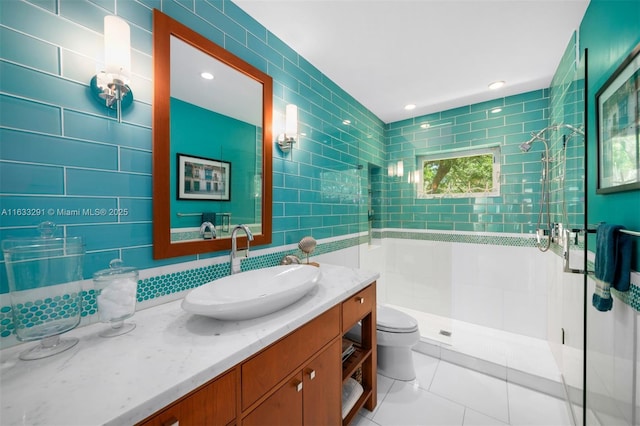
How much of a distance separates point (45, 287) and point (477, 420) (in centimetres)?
232

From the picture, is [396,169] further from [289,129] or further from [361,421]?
[361,421]

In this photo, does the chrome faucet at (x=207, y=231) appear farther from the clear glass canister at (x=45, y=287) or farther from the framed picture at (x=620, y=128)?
the framed picture at (x=620, y=128)

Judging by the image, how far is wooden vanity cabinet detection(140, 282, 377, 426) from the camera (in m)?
0.68

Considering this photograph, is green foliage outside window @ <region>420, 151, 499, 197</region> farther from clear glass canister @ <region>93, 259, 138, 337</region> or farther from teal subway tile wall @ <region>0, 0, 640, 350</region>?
clear glass canister @ <region>93, 259, 138, 337</region>

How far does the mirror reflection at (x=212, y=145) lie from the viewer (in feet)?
3.96

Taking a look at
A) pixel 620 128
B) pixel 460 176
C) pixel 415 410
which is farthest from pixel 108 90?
pixel 460 176

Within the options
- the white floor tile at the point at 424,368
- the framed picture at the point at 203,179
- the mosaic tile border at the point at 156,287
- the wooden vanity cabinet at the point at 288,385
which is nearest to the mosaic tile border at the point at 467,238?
the white floor tile at the point at 424,368

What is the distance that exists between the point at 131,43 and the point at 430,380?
281cm

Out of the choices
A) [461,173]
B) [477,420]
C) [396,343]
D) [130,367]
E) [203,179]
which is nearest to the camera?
[130,367]

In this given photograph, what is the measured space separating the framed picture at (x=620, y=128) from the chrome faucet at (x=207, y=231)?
6.03 ft

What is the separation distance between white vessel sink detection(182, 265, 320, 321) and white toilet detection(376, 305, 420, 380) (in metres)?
0.99

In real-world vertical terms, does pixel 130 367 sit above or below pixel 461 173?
below

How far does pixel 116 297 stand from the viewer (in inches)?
33.4

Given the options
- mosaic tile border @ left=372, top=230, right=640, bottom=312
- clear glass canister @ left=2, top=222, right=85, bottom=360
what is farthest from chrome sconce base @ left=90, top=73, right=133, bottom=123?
mosaic tile border @ left=372, top=230, right=640, bottom=312
